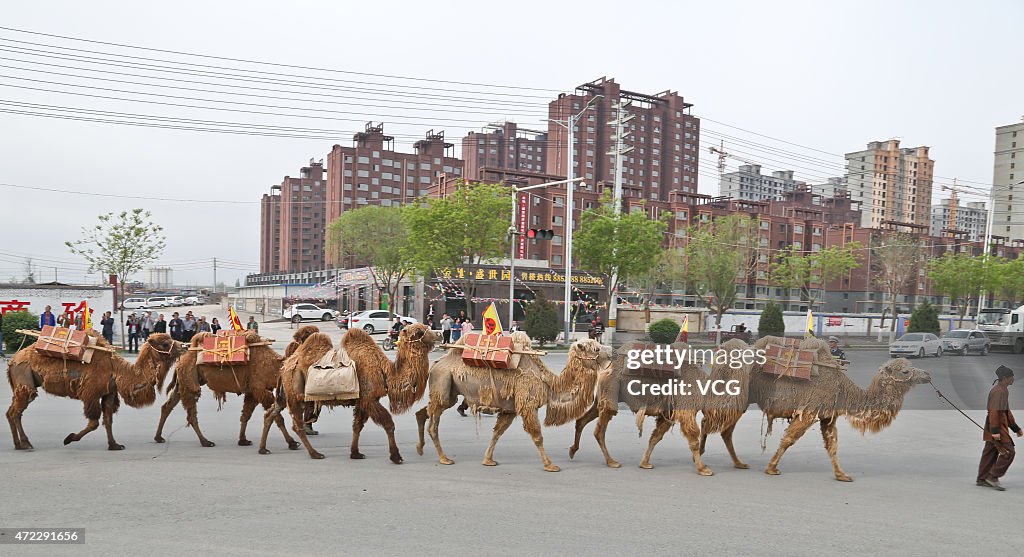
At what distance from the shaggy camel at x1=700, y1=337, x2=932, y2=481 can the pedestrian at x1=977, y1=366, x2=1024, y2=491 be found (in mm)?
757

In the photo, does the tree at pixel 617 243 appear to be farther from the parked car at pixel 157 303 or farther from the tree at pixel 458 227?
the parked car at pixel 157 303

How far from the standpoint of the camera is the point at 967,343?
11977 mm

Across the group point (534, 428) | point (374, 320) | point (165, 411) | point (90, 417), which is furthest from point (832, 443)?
point (374, 320)

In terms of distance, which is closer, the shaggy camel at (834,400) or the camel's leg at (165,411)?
the shaggy camel at (834,400)

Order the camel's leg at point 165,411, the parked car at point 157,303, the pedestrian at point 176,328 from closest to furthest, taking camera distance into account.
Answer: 1. the camel's leg at point 165,411
2. the pedestrian at point 176,328
3. the parked car at point 157,303

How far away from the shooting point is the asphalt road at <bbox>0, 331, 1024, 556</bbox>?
18.7 feet

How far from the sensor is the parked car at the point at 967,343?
39.1 ft

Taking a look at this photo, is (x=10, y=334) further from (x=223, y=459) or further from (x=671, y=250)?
(x=671, y=250)

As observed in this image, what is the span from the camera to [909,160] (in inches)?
1993

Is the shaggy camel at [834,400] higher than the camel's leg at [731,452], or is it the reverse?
the shaggy camel at [834,400]

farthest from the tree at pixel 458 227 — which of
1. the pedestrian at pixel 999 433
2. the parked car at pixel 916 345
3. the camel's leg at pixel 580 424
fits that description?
the pedestrian at pixel 999 433

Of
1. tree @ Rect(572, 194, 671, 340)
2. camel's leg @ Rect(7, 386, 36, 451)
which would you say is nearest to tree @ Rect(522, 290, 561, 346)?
tree @ Rect(572, 194, 671, 340)

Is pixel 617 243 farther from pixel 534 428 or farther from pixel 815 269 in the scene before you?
pixel 534 428

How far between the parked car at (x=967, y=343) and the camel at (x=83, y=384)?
13.3m
